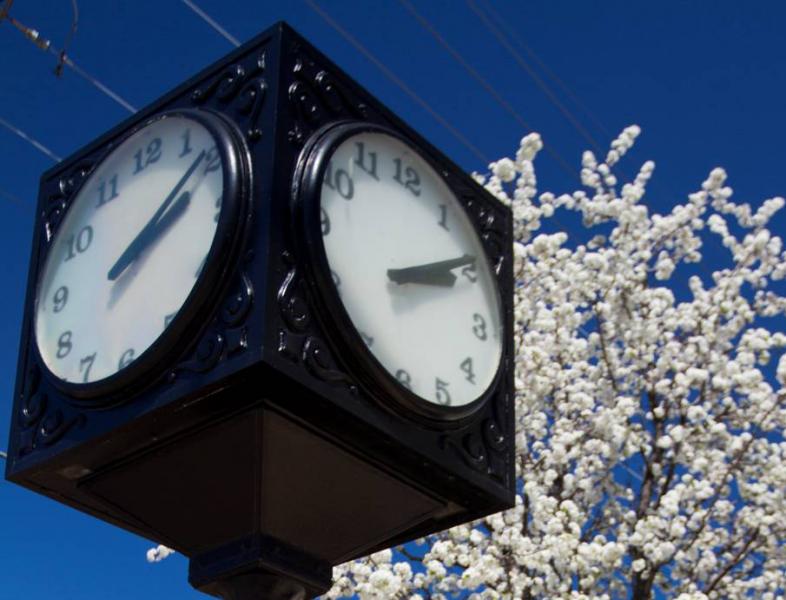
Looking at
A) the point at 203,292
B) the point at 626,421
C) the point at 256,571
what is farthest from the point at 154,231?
the point at 626,421

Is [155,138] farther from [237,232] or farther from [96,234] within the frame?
[237,232]

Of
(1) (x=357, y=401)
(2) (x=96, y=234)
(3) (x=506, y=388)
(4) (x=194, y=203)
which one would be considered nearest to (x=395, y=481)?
(1) (x=357, y=401)

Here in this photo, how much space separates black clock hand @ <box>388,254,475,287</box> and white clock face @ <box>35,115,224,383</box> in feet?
0.93

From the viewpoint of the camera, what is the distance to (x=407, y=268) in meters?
1.77

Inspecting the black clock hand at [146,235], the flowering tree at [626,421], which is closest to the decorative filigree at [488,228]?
the black clock hand at [146,235]

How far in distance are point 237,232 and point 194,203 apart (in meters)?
0.15

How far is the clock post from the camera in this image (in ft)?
4.98

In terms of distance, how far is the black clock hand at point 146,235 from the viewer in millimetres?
1703

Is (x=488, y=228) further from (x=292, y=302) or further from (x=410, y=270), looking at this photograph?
(x=292, y=302)

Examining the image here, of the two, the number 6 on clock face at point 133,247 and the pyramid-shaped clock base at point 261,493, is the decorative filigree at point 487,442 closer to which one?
the pyramid-shaped clock base at point 261,493

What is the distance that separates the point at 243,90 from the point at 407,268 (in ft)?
1.09

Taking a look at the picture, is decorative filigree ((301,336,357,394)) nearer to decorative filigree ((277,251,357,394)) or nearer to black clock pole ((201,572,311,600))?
decorative filigree ((277,251,357,394))

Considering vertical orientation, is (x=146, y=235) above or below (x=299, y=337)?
above

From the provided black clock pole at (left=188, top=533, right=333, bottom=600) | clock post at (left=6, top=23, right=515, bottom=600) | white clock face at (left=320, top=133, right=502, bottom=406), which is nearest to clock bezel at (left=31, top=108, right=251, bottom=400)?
clock post at (left=6, top=23, right=515, bottom=600)
